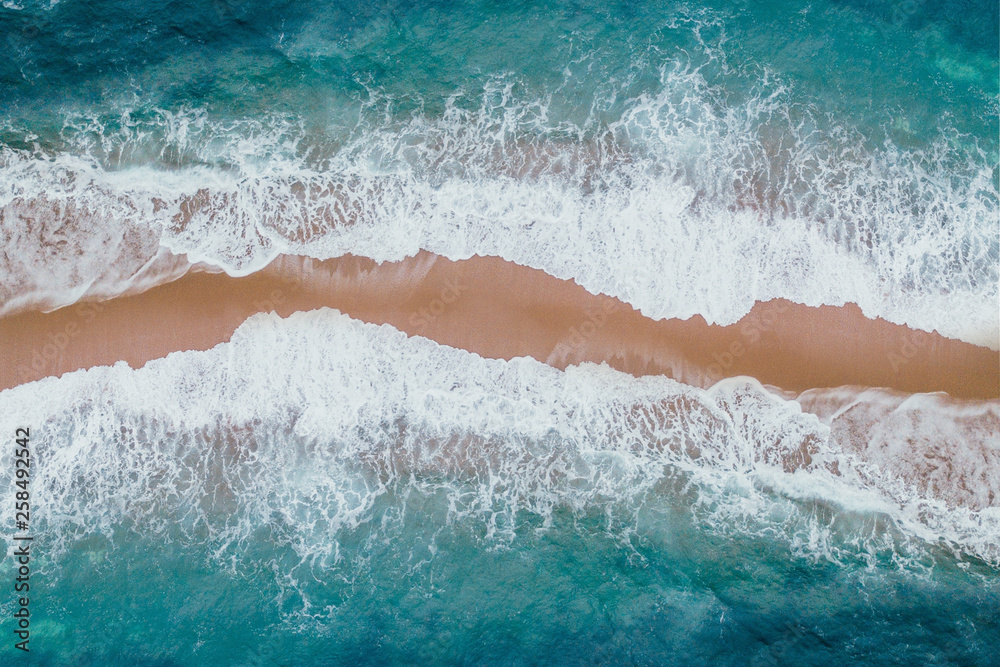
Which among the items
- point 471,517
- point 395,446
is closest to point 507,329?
point 395,446

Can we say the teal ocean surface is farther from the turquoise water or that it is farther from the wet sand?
the wet sand

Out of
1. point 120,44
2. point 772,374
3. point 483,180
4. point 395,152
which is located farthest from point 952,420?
point 120,44

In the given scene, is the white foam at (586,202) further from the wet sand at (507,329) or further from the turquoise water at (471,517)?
the turquoise water at (471,517)

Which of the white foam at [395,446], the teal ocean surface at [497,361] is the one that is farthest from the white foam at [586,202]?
the white foam at [395,446]

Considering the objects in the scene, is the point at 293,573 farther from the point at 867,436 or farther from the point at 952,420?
the point at 952,420

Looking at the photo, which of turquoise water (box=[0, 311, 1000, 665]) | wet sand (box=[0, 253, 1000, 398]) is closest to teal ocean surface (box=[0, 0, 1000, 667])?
turquoise water (box=[0, 311, 1000, 665])

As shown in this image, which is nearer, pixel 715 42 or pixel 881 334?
pixel 881 334
